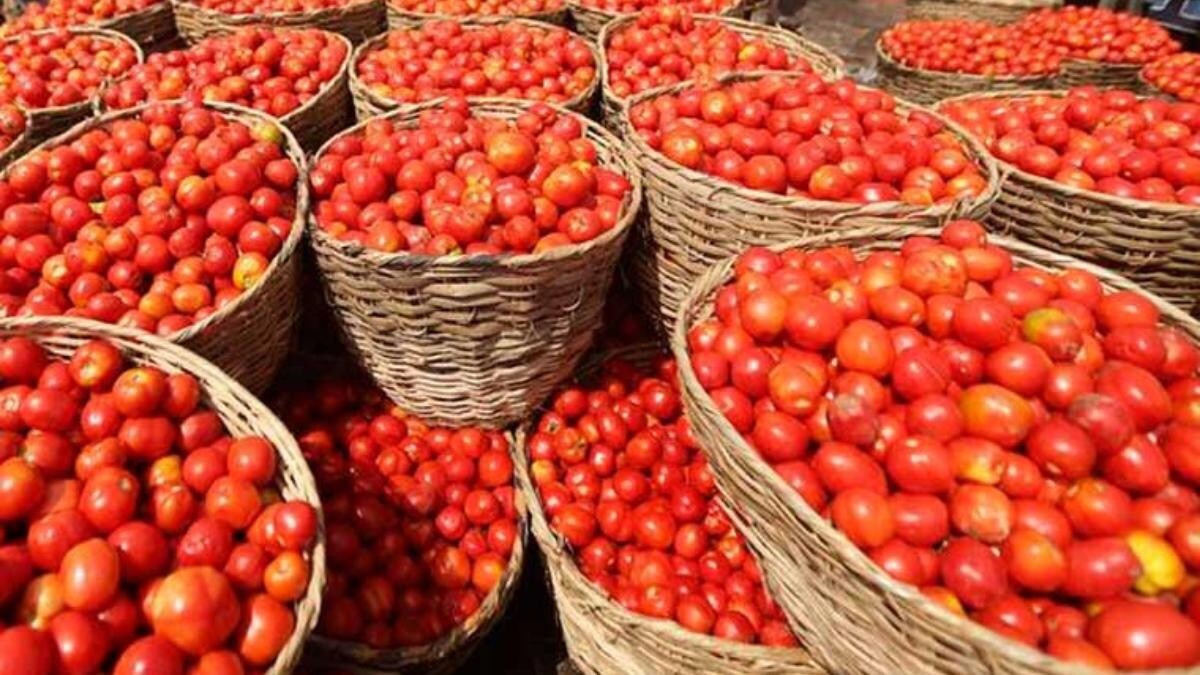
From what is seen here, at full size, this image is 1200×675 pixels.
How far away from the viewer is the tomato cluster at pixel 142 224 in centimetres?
226

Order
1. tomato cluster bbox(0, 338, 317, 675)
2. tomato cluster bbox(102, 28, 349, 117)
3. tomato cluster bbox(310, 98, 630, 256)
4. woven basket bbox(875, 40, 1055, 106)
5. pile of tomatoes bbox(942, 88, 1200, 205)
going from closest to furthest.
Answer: tomato cluster bbox(0, 338, 317, 675) < tomato cluster bbox(310, 98, 630, 256) < pile of tomatoes bbox(942, 88, 1200, 205) < tomato cluster bbox(102, 28, 349, 117) < woven basket bbox(875, 40, 1055, 106)

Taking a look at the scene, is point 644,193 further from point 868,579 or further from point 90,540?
point 90,540

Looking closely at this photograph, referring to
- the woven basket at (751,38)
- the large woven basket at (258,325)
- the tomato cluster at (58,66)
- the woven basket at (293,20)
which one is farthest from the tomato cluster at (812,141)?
the tomato cluster at (58,66)

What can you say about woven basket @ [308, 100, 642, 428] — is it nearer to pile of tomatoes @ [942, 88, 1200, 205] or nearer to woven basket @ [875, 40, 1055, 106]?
pile of tomatoes @ [942, 88, 1200, 205]

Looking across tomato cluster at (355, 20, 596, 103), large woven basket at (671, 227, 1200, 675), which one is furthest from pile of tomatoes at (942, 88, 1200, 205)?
tomato cluster at (355, 20, 596, 103)

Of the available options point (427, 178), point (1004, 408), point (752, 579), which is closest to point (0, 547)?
point (427, 178)

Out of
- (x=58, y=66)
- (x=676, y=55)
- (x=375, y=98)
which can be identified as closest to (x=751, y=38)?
(x=676, y=55)

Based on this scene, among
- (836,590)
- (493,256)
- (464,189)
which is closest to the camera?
(836,590)

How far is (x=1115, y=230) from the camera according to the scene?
8.25 ft

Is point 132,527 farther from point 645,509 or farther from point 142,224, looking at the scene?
point 645,509

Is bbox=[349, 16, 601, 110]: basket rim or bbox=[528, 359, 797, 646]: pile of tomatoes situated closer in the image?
bbox=[528, 359, 797, 646]: pile of tomatoes

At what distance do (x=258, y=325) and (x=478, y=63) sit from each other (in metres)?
1.82

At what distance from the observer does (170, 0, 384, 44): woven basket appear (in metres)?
4.04

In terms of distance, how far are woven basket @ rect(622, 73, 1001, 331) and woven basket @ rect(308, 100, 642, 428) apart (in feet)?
0.37
